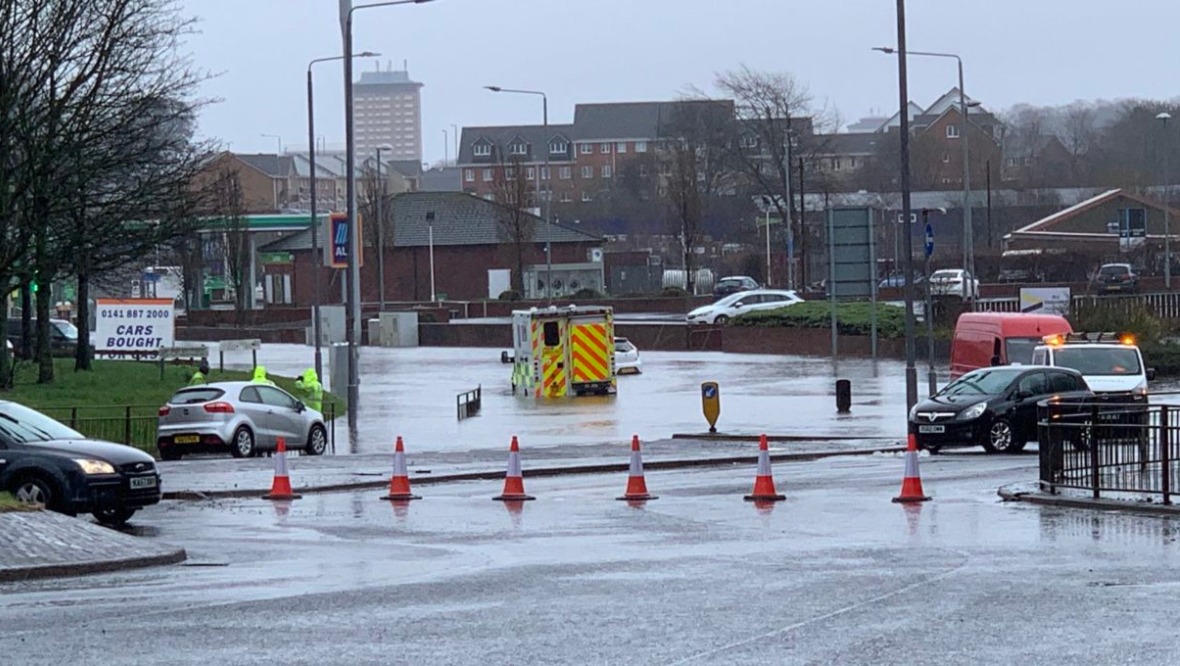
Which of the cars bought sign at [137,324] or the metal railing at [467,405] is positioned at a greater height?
the cars bought sign at [137,324]

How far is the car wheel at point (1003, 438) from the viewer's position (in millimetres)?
29625

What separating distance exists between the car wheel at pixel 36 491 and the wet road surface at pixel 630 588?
3.01ft


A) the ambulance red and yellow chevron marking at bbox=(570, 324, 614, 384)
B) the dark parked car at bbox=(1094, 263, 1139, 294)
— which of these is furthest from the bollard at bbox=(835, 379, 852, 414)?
the dark parked car at bbox=(1094, 263, 1139, 294)

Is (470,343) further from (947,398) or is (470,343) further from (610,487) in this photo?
(610,487)

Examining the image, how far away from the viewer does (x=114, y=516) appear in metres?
20.1

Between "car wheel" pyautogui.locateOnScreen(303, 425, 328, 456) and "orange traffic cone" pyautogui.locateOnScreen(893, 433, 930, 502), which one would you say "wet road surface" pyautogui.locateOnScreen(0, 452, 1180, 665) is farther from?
"car wheel" pyautogui.locateOnScreen(303, 425, 328, 456)

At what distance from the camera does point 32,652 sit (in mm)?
10672

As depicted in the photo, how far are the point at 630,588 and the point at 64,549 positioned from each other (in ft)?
17.4

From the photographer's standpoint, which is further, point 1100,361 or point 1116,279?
point 1116,279

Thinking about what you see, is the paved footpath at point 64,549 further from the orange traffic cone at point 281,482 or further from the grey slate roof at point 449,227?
the grey slate roof at point 449,227

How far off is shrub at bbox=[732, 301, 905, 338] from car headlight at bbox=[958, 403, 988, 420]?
2854cm

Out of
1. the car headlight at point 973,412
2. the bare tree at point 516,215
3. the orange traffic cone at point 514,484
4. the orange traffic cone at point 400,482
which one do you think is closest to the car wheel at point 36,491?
the orange traffic cone at point 400,482

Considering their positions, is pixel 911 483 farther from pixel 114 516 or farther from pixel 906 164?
pixel 906 164

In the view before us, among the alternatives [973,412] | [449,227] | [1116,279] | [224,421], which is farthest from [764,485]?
[449,227]
